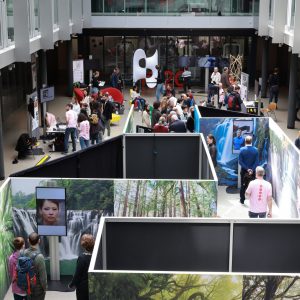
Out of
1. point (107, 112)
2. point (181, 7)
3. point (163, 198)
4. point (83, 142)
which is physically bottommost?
point (83, 142)

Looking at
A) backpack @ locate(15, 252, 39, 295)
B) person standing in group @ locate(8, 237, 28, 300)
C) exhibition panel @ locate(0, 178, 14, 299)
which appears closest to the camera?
backpack @ locate(15, 252, 39, 295)

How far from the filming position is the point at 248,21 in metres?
31.4

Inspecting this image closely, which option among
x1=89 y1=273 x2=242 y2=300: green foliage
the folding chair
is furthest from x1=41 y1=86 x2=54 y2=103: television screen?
x1=89 y1=273 x2=242 y2=300: green foliage

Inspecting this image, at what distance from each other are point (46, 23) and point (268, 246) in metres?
17.1

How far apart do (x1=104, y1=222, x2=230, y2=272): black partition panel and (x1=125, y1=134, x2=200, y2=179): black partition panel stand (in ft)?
20.5

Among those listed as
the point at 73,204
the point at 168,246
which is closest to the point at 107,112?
the point at 73,204

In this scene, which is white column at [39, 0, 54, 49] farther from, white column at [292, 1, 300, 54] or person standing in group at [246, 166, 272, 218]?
person standing in group at [246, 166, 272, 218]

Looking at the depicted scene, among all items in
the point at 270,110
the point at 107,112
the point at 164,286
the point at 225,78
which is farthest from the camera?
the point at 225,78

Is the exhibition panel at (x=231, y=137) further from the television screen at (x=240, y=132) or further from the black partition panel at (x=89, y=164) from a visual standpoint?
the black partition panel at (x=89, y=164)

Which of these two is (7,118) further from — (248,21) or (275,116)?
(248,21)

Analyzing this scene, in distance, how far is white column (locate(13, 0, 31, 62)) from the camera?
1859 cm

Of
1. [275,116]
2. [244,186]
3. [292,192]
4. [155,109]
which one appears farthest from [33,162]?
[275,116]

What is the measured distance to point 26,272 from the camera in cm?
816

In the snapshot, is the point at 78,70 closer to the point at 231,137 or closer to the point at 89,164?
the point at 231,137
